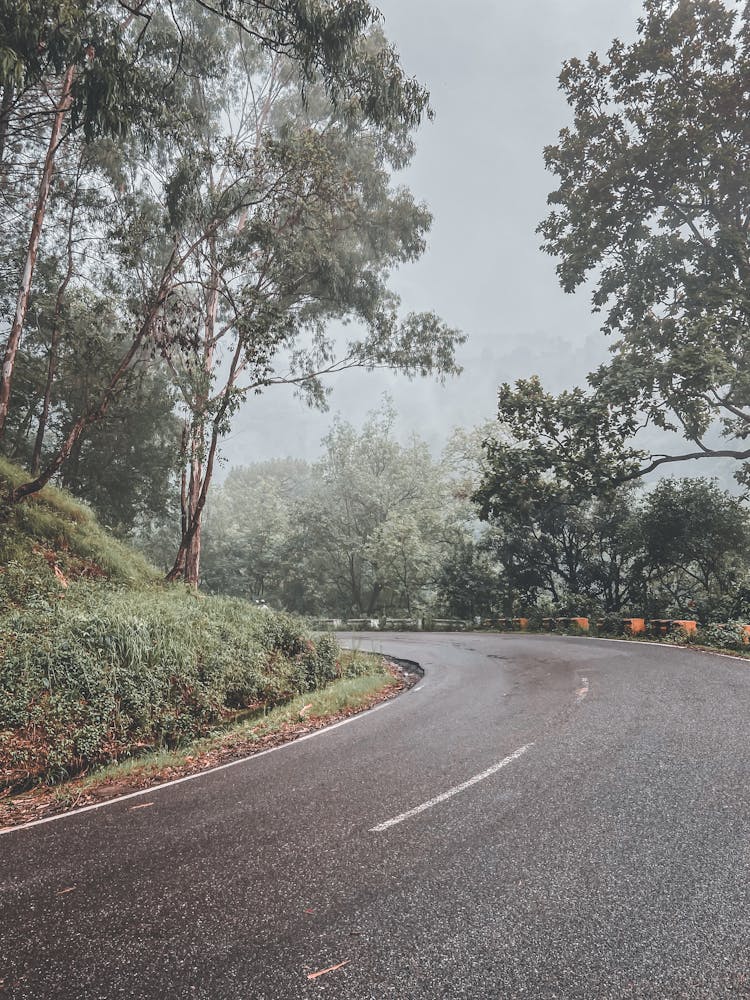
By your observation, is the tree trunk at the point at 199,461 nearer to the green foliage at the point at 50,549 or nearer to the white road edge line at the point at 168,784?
the green foliage at the point at 50,549

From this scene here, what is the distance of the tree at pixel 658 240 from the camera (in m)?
16.8

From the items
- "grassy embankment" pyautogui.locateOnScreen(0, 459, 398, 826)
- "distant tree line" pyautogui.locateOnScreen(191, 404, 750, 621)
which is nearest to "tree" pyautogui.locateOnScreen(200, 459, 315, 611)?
"distant tree line" pyautogui.locateOnScreen(191, 404, 750, 621)

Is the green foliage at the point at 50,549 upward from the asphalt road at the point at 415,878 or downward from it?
upward

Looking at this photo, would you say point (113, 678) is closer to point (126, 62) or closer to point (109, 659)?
point (109, 659)

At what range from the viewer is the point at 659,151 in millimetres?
17547

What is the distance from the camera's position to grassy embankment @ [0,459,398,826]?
650 cm

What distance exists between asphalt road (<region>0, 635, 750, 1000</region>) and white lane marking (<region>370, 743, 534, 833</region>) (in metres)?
0.03

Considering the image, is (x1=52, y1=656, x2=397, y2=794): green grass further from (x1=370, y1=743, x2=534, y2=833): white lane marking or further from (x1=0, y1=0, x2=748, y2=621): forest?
(x1=0, y1=0, x2=748, y2=621): forest

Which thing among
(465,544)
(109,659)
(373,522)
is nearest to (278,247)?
(109,659)

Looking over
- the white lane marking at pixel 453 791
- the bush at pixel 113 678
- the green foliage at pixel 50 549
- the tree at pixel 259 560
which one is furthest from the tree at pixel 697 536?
the tree at pixel 259 560

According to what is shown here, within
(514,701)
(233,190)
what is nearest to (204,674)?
(514,701)

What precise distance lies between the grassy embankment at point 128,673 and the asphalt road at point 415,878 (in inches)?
65.0

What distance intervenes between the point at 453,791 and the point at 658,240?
2217cm

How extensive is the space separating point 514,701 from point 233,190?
14744mm
